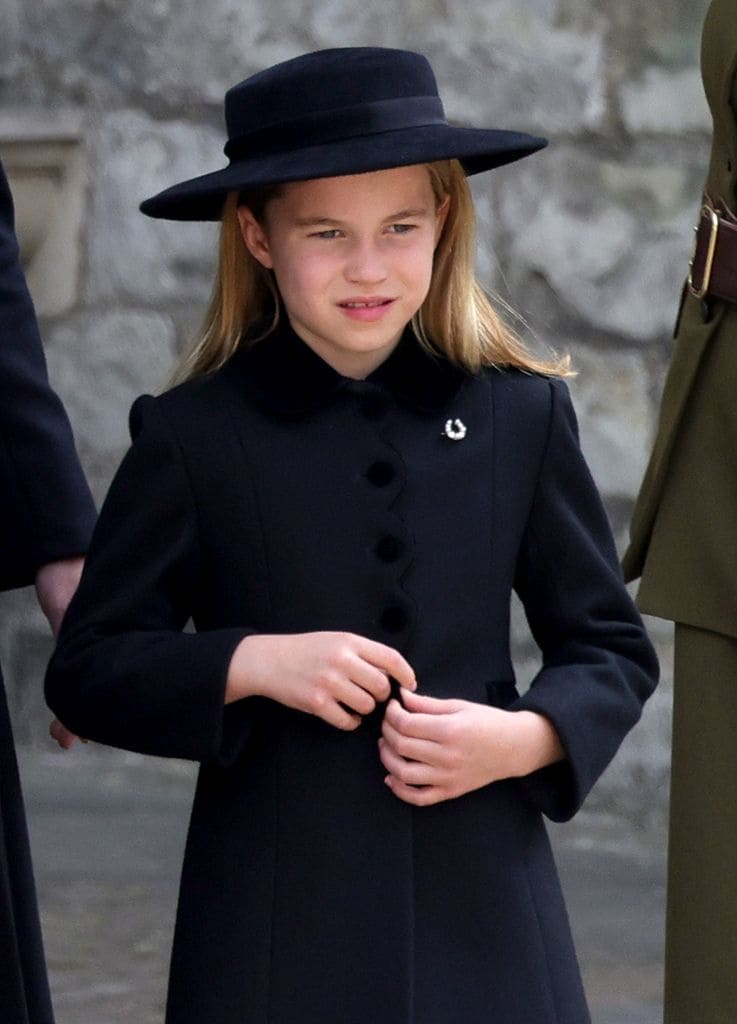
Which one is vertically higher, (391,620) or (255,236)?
(255,236)

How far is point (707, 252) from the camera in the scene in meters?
2.57

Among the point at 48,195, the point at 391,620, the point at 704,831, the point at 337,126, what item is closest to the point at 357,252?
the point at 337,126

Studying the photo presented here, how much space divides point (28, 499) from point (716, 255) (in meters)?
0.83

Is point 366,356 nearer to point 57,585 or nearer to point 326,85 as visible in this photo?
point 326,85

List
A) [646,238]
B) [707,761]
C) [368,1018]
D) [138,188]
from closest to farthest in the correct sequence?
[368,1018] → [707,761] → [646,238] → [138,188]

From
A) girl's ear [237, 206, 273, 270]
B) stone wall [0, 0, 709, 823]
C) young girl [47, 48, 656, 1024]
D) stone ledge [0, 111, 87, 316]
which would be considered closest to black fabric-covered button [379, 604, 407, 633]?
young girl [47, 48, 656, 1024]

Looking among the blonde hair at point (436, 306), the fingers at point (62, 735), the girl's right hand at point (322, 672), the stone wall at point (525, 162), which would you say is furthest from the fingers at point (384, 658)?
the stone wall at point (525, 162)

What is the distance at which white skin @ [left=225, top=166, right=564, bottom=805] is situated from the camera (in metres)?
2.18

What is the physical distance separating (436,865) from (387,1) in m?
2.86

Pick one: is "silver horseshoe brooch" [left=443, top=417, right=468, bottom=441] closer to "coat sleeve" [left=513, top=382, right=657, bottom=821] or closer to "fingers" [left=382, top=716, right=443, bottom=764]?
"coat sleeve" [left=513, top=382, right=657, bottom=821]

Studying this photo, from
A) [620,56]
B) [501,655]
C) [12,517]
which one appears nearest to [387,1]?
[620,56]

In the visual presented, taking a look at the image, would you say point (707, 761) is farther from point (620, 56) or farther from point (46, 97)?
point (46, 97)

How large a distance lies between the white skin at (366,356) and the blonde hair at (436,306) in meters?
0.02

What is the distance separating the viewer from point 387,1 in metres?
4.75
